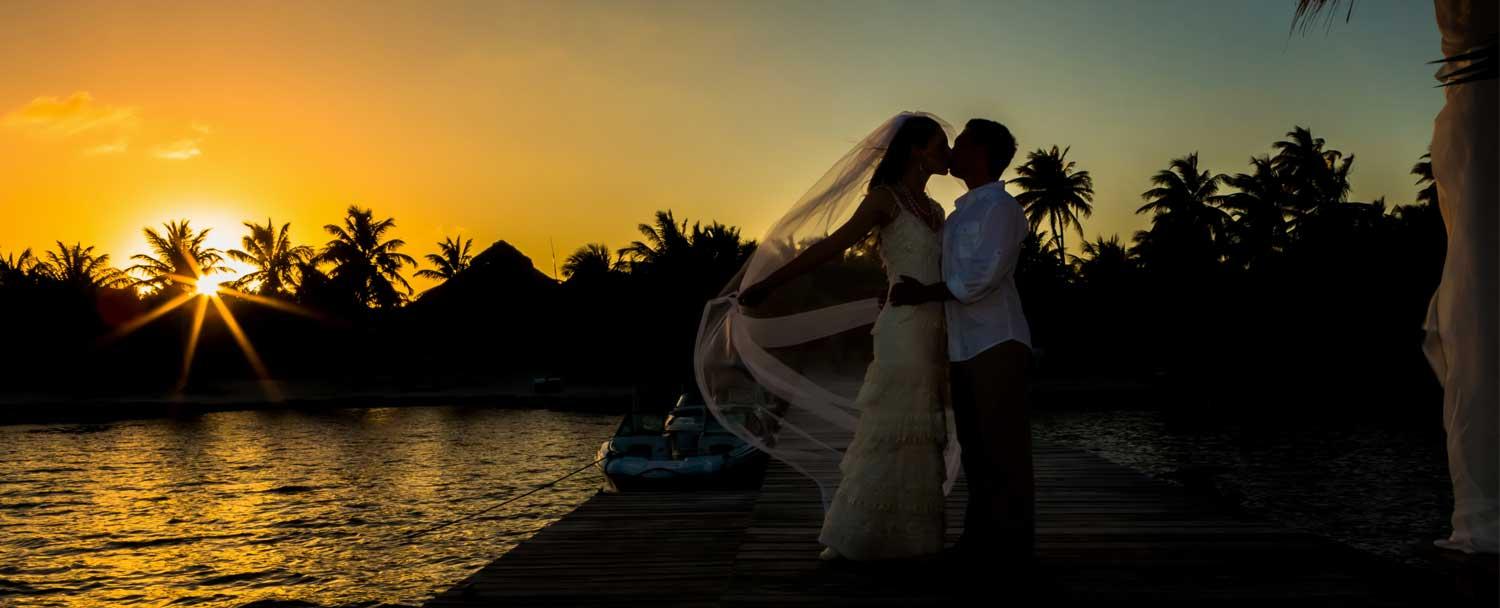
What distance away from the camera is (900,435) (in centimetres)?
592

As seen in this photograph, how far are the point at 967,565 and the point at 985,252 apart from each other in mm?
1608

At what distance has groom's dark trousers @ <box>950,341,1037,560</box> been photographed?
545 cm

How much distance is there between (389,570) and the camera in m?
22.4

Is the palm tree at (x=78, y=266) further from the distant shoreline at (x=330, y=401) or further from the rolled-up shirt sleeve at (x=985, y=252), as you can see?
the rolled-up shirt sleeve at (x=985, y=252)

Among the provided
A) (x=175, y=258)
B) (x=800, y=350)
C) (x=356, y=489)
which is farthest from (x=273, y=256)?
(x=800, y=350)

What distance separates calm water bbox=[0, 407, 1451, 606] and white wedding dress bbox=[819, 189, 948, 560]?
4.60 m

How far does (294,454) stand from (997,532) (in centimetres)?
3955

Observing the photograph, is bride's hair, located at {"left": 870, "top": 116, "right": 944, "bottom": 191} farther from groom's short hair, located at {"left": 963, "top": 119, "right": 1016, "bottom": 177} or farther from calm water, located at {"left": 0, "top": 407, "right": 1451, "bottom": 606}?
calm water, located at {"left": 0, "top": 407, "right": 1451, "bottom": 606}

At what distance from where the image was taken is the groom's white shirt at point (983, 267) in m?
5.29

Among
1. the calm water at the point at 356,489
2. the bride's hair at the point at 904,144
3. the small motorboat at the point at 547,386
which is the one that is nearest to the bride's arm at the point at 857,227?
the bride's hair at the point at 904,144

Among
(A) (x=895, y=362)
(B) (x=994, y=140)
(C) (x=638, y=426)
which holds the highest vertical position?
(B) (x=994, y=140)

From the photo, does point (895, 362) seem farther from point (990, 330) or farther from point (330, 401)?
point (330, 401)

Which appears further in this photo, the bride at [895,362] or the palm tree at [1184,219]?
the palm tree at [1184,219]

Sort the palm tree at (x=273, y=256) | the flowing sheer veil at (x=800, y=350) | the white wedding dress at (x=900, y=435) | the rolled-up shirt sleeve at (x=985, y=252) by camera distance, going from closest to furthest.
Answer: the rolled-up shirt sleeve at (x=985, y=252)
the white wedding dress at (x=900, y=435)
the flowing sheer veil at (x=800, y=350)
the palm tree at (x=273, y=256)
